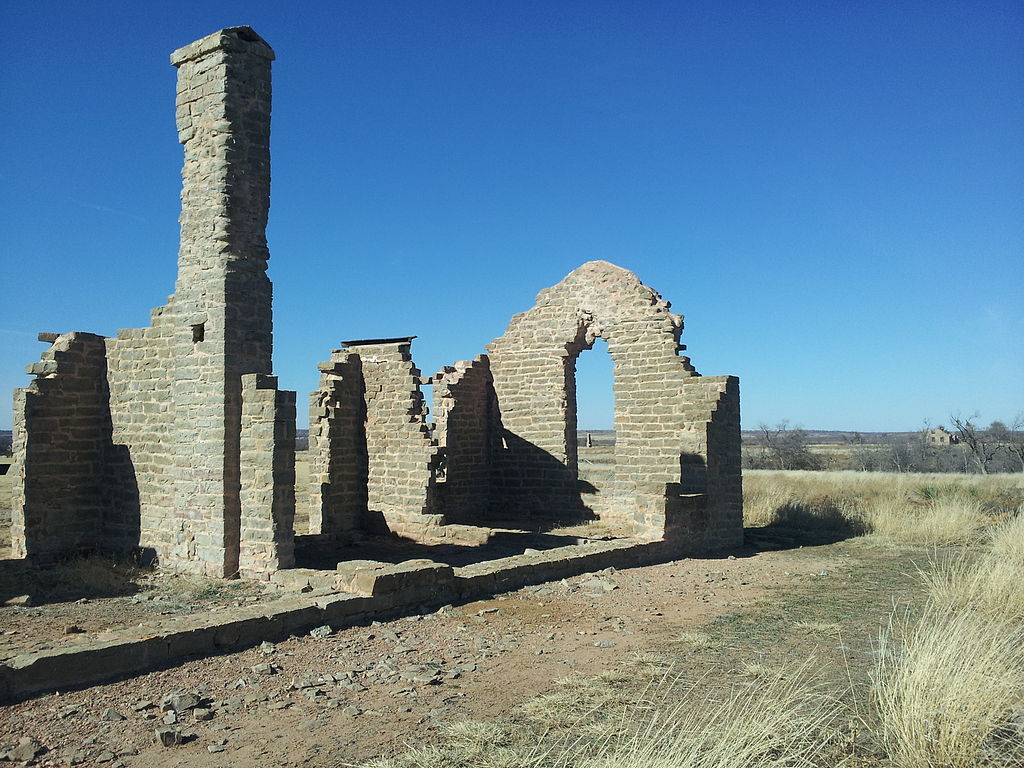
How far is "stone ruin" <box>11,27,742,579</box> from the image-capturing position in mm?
9898

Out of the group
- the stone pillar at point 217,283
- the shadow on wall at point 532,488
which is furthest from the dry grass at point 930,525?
the stone pillar at point 217,283

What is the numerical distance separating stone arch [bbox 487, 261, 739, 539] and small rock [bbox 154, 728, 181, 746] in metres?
8.79

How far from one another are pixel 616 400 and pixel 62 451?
950 centimetres

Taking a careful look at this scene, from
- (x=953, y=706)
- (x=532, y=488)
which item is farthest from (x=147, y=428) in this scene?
(x=953, y=706)

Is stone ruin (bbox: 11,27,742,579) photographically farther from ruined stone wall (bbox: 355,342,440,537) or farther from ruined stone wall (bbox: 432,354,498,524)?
ruined stone wall (bbox: 432,354,498,524)

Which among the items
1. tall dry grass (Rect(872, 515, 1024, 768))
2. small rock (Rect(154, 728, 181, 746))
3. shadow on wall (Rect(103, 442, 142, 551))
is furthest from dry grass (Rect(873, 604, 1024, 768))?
shadow on wall (Rect(103, 442, 142, 551))

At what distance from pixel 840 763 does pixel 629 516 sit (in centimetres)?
1208

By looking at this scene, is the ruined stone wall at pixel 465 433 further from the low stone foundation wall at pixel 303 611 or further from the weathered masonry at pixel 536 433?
the low stone foundation wall at pixel 303 611

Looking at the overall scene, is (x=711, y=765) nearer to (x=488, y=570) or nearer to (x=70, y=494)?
(x=488, y=570)

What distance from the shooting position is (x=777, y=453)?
37.4 meters

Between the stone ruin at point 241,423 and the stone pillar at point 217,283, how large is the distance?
0.07 feet

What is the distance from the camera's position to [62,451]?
1110cm

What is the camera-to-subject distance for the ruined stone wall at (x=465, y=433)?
16.4 metres

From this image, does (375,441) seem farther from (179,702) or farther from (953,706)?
(953,706)
